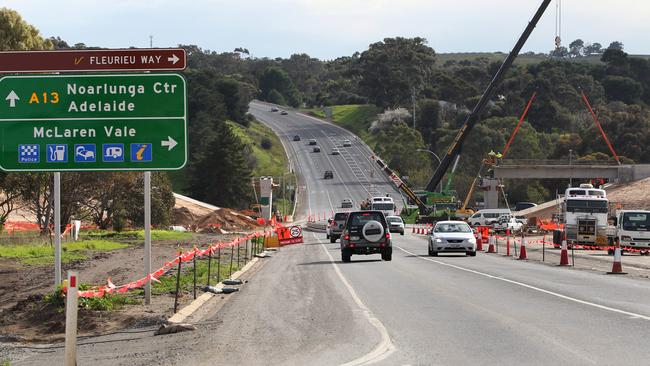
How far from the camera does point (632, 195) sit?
88.8 m

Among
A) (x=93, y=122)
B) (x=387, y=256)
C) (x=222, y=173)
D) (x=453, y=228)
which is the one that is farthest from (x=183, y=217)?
(x=93, y=122)

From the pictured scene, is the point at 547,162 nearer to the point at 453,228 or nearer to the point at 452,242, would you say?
the point at 453,228

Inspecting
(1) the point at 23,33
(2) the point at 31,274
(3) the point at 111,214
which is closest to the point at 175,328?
(2) the point at 31,274

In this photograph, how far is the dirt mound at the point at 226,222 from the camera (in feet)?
257

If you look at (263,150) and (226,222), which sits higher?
(263,150)

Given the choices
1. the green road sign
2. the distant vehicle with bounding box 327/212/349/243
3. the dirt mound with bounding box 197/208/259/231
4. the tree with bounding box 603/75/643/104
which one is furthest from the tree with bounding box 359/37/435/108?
the green road sign

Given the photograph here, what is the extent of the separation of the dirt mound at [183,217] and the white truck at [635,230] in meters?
43.3

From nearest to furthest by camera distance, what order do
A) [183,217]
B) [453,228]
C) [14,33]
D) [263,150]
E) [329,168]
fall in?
[453,228], [14,33], [183,217], [329,168], [263,150]

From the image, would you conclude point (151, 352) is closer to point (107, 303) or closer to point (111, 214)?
point (107, 303)

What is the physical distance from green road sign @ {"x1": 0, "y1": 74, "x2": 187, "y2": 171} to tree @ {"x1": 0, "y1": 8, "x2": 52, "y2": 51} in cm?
2607

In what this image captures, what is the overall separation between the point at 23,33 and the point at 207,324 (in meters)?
33.0

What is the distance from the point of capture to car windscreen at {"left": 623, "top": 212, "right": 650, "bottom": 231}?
43219 mm

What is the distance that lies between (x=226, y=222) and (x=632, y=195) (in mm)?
36882

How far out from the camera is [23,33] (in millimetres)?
45375
